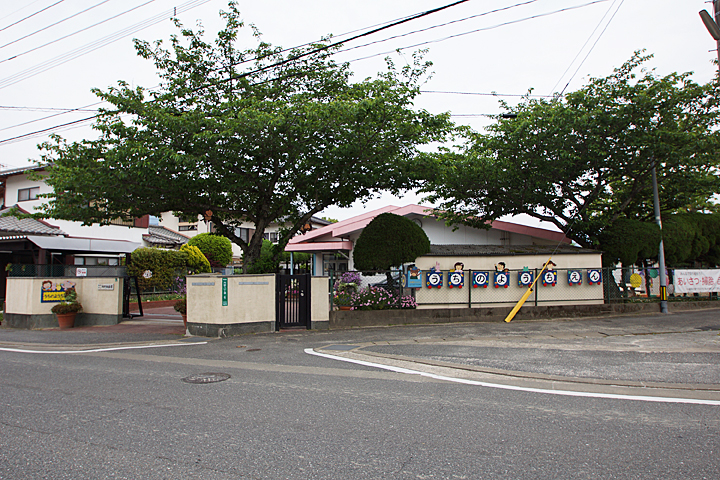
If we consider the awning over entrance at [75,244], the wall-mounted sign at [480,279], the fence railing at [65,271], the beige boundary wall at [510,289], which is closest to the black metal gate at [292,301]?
the beige boundary wall at [510,289]

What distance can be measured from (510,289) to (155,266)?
1778 centimetres

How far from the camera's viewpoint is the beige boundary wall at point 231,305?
12180 mm

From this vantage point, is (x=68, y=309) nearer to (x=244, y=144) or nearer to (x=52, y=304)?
(x=52, y=304)

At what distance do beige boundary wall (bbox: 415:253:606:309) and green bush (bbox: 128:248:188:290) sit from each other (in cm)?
1533

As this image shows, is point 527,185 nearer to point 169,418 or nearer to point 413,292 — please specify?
point 413,292

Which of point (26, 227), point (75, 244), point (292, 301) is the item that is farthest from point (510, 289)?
point (26, 227)

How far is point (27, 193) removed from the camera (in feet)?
85.1

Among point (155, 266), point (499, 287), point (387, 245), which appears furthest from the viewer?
point (155, 266)

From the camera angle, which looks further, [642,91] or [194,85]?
[642,91]

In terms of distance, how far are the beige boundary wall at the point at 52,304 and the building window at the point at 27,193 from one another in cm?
1213

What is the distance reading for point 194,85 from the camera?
579 inches

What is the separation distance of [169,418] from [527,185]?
15389 mm

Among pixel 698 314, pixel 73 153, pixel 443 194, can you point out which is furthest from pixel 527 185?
pixel 73 153

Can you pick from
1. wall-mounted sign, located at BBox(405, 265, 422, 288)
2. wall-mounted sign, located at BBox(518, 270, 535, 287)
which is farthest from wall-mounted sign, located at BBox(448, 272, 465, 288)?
wall-mounted sign, located at BBox(518, 270, 535, 287)
